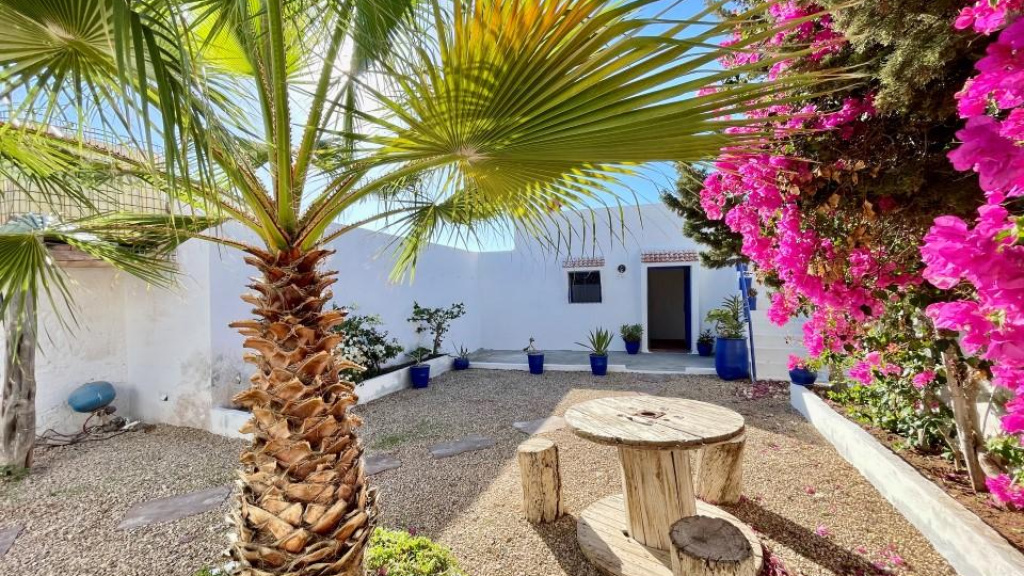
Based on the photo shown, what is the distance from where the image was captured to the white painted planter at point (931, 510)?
2.27m

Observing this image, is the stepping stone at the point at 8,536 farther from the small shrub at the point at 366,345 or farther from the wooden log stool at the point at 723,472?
the wooden log stool at the point at 723,472

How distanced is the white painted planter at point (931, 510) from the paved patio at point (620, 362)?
14.3 feet

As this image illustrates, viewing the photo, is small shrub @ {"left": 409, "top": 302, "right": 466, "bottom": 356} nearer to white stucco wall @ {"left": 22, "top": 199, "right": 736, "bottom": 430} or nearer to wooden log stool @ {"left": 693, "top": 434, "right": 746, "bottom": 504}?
white stucco wall @ {"left": 22, "top": 199, "right": 736, "bottom": 430}

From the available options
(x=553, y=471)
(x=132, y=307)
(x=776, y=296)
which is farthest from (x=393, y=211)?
(x=132, y=307)

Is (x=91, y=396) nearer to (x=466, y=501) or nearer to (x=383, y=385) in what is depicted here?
(x=383, y=385)

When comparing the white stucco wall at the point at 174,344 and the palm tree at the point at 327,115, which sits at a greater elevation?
the palm tree at the point at 327,115

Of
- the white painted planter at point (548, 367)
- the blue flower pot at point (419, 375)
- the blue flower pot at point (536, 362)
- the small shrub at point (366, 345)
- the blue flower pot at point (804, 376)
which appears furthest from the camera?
the white painted planter at point (548, 367)

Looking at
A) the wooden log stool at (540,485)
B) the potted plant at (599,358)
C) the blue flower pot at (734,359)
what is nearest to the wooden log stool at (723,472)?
the wooden log stool at (540,485)

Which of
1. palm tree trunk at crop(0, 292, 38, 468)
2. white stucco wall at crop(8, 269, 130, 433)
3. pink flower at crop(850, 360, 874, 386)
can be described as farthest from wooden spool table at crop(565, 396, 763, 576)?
white stucco wall at crop(8, 269, 130, 433)

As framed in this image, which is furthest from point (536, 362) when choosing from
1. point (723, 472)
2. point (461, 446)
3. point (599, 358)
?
point (723, 472)

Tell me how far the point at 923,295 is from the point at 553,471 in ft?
8.67

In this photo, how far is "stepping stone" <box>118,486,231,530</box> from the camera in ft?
11.7

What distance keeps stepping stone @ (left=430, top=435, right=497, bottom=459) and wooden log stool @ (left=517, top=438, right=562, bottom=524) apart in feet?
5.57

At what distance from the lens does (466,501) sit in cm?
371
